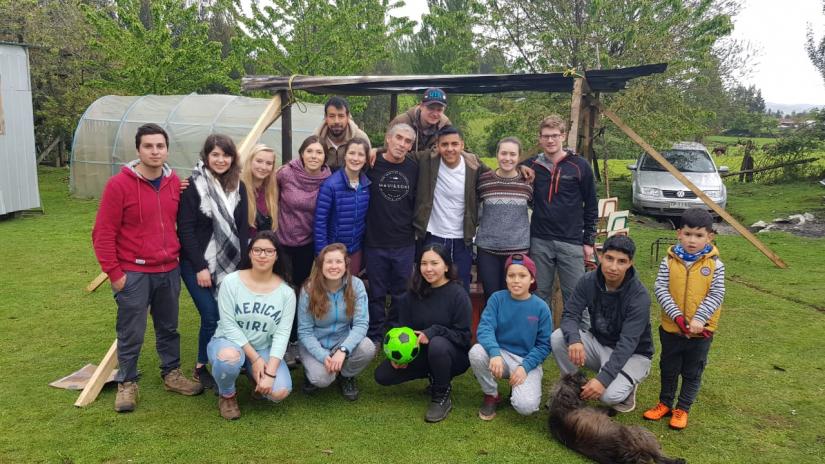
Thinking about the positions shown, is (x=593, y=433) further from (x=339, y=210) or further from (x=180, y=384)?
(x=180, y=384)

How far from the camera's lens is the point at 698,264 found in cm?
388

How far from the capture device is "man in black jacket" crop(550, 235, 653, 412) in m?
3.90

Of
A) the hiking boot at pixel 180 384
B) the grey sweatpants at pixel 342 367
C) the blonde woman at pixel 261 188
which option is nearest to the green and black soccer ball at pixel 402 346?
the grey sweatpants at pixel 342 367

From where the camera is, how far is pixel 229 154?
4.14 metres

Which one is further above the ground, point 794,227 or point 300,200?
point 300,200

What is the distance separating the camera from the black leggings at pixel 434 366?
4062 mm

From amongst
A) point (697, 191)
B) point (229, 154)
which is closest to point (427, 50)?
point (697, 191)

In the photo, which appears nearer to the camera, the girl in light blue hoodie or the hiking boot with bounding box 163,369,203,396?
the girl in light blue hoodie

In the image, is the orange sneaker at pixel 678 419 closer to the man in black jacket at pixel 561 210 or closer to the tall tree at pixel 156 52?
the man in black jacket at pixel 561 210

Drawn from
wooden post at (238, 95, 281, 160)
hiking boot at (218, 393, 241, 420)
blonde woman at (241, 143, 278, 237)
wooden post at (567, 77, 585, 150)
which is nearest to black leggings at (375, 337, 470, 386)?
hiking boot at (218, 393, 241, 420)

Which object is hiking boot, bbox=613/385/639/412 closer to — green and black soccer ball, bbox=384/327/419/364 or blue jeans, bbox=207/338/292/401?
green and black soccer ball, bbox=384/327/419/364

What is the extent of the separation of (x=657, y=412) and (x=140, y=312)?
11.8ft

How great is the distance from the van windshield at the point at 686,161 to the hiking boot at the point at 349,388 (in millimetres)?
11231

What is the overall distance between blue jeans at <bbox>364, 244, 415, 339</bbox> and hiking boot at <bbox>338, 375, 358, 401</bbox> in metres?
0.56
